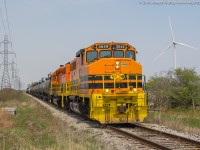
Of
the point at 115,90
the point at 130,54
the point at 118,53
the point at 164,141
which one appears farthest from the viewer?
the point at 130,54

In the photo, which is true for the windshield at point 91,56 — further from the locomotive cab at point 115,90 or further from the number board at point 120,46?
the number board at point 120,46

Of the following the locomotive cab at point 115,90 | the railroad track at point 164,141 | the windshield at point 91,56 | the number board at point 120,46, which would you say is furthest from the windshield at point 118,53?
the railroad track at point 164,141

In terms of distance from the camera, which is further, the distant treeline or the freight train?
the distant treeline

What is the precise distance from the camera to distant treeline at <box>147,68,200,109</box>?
38531mm

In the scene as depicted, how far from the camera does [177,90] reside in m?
39.1

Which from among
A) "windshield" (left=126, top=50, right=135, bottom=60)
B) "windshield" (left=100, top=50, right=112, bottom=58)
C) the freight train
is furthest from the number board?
"windshield" (left=100, top=50, right=112, bottom=58)

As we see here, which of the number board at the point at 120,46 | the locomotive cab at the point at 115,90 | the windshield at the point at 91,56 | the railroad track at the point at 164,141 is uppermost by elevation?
the number board at the point at 120,46

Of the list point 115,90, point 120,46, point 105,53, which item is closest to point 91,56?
point 105,53

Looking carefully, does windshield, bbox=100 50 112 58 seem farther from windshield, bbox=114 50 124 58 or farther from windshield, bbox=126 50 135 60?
windshield, bbox=126 50 135 60

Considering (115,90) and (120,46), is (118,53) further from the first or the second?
(115,90)

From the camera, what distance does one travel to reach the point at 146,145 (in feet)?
36.0

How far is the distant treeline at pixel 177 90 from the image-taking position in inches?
1517

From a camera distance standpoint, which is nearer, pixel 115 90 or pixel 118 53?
pixel 115 90

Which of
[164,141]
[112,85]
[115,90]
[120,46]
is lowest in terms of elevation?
[164,141]
